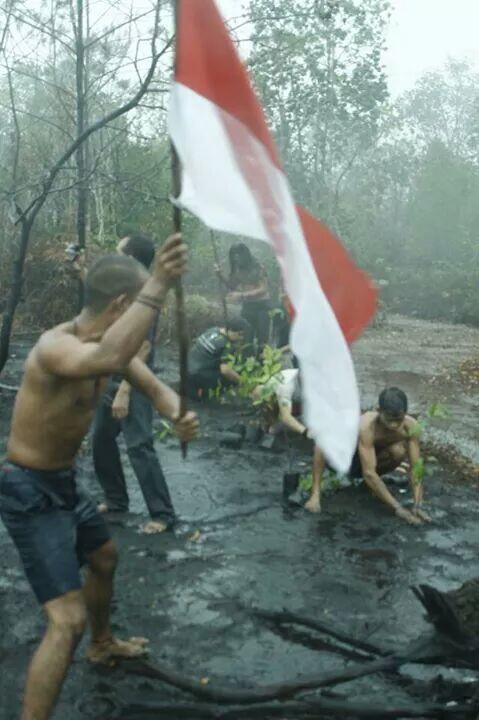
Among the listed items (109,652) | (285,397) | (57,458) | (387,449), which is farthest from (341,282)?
(285,397)

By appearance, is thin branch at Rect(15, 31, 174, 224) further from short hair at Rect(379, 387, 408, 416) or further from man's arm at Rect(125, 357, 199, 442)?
man's arm at Rect(125, 357, 199, 442)

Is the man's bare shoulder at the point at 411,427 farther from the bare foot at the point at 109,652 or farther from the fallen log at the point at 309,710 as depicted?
the fallen log at the point at 309,710

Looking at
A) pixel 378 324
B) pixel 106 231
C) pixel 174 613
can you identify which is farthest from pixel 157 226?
pixel 174 613

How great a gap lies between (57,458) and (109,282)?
2.36 ft

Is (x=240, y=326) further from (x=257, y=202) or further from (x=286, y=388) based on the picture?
(x=257, y=202)

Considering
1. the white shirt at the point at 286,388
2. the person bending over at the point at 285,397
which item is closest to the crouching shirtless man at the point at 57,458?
the person bending over at the point at 285,397

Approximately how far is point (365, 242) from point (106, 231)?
16.3 metres

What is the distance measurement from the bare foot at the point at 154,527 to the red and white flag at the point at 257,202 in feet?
10.3

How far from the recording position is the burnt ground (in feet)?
12.6

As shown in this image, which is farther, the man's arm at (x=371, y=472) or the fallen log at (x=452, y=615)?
the man's arm at (x=371, y=472)

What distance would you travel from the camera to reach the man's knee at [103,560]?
12.0 feet

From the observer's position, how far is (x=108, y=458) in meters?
6.04

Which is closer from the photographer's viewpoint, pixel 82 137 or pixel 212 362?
pixel 82 137

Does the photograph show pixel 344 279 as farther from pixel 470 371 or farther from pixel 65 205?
pixel 65 205
